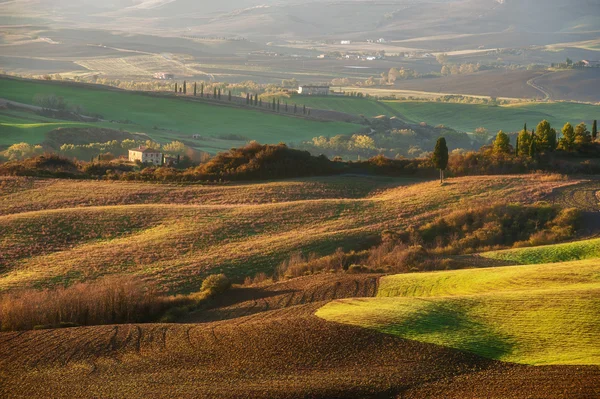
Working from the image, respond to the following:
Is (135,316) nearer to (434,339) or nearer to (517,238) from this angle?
(434,339)

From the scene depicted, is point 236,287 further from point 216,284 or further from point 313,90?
point 313,90

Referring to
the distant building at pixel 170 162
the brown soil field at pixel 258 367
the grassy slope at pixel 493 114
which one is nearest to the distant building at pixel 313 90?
the grassy slope at pixel 493 114

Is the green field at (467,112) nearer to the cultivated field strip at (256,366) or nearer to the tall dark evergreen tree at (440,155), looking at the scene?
the tall dark evergreen tree at (440,155)

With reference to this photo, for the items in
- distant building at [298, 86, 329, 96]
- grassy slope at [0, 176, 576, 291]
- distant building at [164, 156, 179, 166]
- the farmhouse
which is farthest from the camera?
Answer: distant building at [298, 86, 329, 96]

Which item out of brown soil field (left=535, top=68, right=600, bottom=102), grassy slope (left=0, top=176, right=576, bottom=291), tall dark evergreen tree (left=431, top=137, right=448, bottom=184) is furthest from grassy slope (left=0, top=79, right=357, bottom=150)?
brown soil field (left=535, top=68, right=600, bottom=102)

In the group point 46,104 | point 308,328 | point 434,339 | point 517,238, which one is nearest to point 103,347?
point 308,328

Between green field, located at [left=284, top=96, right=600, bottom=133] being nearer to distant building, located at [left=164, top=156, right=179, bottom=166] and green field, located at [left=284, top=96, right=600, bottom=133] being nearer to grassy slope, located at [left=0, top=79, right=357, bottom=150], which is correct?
grassy slope, located at [left=0, top=79, right=357, bottom=150]
